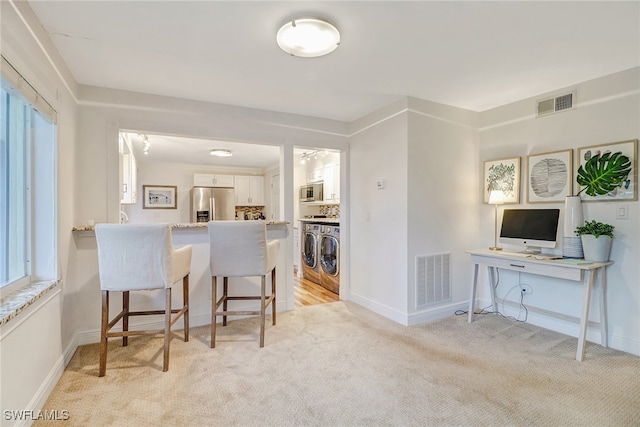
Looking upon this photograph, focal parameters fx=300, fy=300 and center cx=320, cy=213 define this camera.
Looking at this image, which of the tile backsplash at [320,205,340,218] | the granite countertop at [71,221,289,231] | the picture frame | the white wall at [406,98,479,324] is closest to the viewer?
the granite countertop at [71,221,289,231]

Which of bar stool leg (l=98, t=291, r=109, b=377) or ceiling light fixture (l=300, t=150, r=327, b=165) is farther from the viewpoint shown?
A: ceiling light fixture (l=300, t=150, r=327, b=165)

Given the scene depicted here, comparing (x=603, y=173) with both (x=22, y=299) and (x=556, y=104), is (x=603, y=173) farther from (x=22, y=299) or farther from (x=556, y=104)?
(x=22, y=299)

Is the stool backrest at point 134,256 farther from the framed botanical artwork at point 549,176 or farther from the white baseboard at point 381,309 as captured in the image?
the framed botanical artwork at point 549,176

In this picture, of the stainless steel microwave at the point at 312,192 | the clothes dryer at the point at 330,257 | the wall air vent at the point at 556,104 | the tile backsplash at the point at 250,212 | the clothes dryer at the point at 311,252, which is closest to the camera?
the wall air vent at the point at 556,104

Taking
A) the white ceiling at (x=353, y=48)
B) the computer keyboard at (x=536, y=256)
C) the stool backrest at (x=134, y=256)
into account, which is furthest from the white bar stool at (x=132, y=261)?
the computer keyboard at (x=536, y=256)

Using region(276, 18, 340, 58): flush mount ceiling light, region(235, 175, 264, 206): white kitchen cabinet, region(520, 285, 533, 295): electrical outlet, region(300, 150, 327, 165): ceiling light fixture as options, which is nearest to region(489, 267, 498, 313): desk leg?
region(520, 285, 533, 295): electrical outlet

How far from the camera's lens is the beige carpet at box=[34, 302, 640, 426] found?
5.57 feet

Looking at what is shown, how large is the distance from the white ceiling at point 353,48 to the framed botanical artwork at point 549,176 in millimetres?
653

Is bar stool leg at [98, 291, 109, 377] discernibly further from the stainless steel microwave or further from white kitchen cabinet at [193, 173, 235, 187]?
white kitchen cabinet at [193, 173, 235, 187]

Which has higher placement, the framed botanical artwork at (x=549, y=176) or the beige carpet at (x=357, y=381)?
the framed botanical artwork at (x=549, y=176)

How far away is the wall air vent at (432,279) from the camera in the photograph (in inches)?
123

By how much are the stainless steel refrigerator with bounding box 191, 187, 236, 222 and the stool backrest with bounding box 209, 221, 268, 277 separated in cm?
420

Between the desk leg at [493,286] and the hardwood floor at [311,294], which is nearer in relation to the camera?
the desk leg at [493,286]

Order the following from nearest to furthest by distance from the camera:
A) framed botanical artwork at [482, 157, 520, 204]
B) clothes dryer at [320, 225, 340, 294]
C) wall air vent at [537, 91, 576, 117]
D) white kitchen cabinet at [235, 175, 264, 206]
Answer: wall air vent at [537, 91, 576, 117], framed botanical artwork at [482, 157, 520, 204], clothes dryer at [320, 225, 340, 294], white kitchen cabinet at [235, 175, 264, 206]
